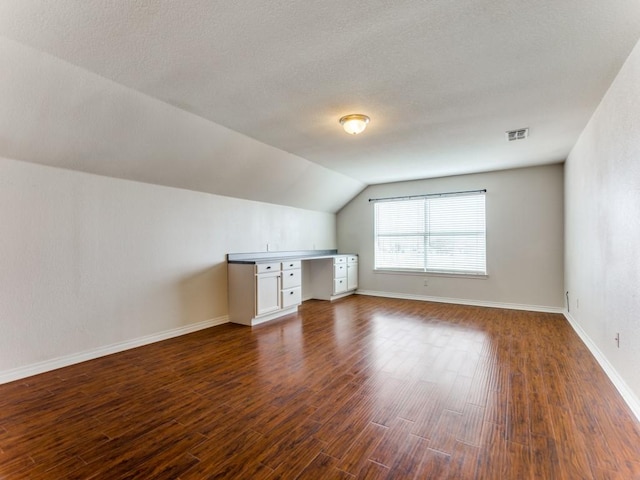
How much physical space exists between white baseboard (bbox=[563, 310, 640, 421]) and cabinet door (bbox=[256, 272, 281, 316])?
387 cm

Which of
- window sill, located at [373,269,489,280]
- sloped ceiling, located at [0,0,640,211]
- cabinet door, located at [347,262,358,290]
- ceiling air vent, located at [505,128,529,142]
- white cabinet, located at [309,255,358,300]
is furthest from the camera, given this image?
cabinet door, located at [347,262,358,290]

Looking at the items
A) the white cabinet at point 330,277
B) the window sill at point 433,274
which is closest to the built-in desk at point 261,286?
the white cabinet at point 330,277

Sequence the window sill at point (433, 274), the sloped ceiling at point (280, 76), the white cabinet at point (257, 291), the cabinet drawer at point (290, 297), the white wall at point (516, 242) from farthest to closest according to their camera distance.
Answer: the window sill at point (433, 274) < the white wall at point (516, 242) < the cabinet drawer at point (290, 297) < the white cabinet at point (257, 291) < the sloped ceiling at point (280, 76)

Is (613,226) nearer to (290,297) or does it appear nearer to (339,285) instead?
(290,297)

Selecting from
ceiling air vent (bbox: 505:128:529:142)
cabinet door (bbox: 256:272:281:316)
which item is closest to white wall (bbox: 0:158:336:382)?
cabinet door (bbox: 256:272:281:316)

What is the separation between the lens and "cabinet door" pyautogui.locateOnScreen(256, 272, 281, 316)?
4.54 meters

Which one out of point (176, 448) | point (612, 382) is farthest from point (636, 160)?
point (176, 448)

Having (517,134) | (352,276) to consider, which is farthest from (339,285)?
(517,134)

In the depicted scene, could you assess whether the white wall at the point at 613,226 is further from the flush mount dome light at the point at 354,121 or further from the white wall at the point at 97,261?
the white wall at the point at 97,261

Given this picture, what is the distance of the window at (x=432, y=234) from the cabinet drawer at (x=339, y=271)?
2.70ft

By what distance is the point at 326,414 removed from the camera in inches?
86.4

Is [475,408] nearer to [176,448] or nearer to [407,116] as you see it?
[176,448]

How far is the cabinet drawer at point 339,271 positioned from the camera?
20.8 ft

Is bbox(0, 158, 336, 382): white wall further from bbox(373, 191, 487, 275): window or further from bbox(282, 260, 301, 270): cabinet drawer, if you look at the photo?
bbox(373, 191, 487, 275): window
